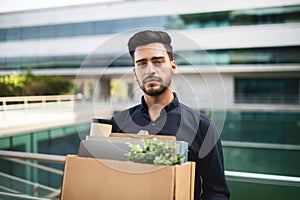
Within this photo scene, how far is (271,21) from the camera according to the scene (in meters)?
4.30

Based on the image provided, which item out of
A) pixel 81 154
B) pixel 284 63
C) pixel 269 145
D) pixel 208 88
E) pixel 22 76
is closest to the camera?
pixel 81 154

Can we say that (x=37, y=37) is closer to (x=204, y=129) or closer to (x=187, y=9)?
(x=187, y=9)

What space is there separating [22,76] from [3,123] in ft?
2.37

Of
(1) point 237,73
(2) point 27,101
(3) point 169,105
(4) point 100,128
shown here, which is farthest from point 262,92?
(4) point 100,128

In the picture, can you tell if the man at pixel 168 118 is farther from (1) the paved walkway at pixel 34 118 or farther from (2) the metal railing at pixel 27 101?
(2) the metal railing at pixel 27 101

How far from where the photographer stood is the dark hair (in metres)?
1.05

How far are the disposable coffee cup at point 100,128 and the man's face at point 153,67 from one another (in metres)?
0.19

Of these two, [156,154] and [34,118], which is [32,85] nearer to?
[34,118]

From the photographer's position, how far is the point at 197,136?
3.39ft

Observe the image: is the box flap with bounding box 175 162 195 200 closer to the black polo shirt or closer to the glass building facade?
the black polo shirt

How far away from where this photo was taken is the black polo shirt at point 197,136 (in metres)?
1.01

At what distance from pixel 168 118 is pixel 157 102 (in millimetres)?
73

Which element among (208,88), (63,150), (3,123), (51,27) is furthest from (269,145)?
(208,88)

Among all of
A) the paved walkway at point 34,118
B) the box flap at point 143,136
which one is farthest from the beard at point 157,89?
the paved walkway at point 34,118
